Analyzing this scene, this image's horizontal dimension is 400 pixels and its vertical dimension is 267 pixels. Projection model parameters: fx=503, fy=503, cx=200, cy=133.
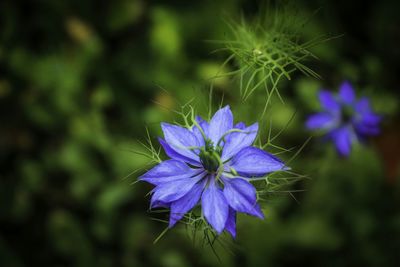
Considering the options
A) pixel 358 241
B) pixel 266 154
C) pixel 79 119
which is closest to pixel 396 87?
pixel 358 241

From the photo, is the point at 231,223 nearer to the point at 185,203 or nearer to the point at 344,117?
the point at 185,203

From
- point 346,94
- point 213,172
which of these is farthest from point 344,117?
point 213,172

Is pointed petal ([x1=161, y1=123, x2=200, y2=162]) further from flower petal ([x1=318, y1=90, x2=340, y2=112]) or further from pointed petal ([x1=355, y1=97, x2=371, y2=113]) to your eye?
pointed petal ([x1=355, y1=97, x2=371, y2=113])

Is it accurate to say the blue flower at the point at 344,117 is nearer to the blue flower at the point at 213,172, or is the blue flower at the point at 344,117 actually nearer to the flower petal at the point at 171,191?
the blue flower at the point at 213,172

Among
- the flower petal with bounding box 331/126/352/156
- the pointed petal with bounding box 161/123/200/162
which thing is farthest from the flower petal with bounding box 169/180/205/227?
the flower petal with bounding box 331/126/352/156

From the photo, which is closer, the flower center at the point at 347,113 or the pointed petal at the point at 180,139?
the pointed petal at the point at 180,139

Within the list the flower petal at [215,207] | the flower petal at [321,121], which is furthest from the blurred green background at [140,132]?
the flower petal at [215,207]
